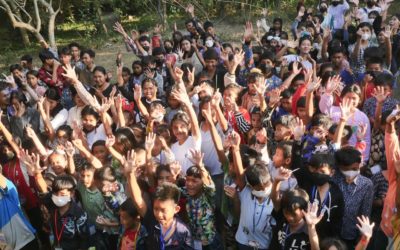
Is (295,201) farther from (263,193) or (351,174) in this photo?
(351,174)

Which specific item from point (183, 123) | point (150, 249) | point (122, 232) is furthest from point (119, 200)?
point (183, 123)

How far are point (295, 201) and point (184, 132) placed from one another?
1504 mm

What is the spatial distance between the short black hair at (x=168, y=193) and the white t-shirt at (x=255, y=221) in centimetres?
53

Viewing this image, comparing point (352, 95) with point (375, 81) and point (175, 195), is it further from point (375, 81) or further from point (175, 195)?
point (175, 195)

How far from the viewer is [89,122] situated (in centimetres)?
478

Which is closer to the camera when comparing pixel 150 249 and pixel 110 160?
pixel 150 249

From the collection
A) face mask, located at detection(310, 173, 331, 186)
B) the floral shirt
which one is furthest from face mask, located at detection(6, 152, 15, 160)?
face mask, located at detection(310, 173, 331, 186)

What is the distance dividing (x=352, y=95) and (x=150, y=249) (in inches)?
94.5

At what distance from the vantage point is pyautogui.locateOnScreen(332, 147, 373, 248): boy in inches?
128

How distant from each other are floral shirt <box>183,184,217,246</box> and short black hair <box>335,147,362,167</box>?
0.98m

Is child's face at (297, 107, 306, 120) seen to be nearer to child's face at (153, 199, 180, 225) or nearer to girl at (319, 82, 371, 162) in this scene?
girl at (319, 82, 371, 162)

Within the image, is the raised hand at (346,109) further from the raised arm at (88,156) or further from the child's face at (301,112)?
the raised arm at (88,156)

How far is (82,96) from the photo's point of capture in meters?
5.16

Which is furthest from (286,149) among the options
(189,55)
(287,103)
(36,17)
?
(36,17)
